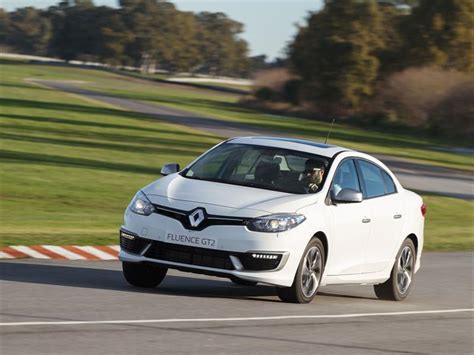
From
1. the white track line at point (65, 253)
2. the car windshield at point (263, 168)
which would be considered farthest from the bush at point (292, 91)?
the car windshield at point (263, 168)

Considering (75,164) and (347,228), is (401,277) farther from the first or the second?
(75,164)

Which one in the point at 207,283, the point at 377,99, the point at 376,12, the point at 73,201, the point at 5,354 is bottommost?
the point at 377,99

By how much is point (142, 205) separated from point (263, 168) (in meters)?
1.37

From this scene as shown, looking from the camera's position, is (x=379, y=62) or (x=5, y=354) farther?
(x=379, y=62)

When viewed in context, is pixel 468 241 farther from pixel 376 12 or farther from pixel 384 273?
pixel 376 12

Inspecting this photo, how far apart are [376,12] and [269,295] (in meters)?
70.6

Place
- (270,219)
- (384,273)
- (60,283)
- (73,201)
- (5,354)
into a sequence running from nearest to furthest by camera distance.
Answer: (5,354) → (270,219) → (60,283) → (384,273) → (73,201)

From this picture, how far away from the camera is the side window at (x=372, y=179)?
1212cm

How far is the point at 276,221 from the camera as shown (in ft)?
34.3

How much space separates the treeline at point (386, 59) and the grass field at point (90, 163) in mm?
5717

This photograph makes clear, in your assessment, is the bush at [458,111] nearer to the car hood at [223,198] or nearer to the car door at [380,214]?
the car door at [380,214]

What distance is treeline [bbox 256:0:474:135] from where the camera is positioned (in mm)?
74062

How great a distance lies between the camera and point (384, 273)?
12.4m

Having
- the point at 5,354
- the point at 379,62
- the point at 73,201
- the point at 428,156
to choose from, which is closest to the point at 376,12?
the point at 379,62
